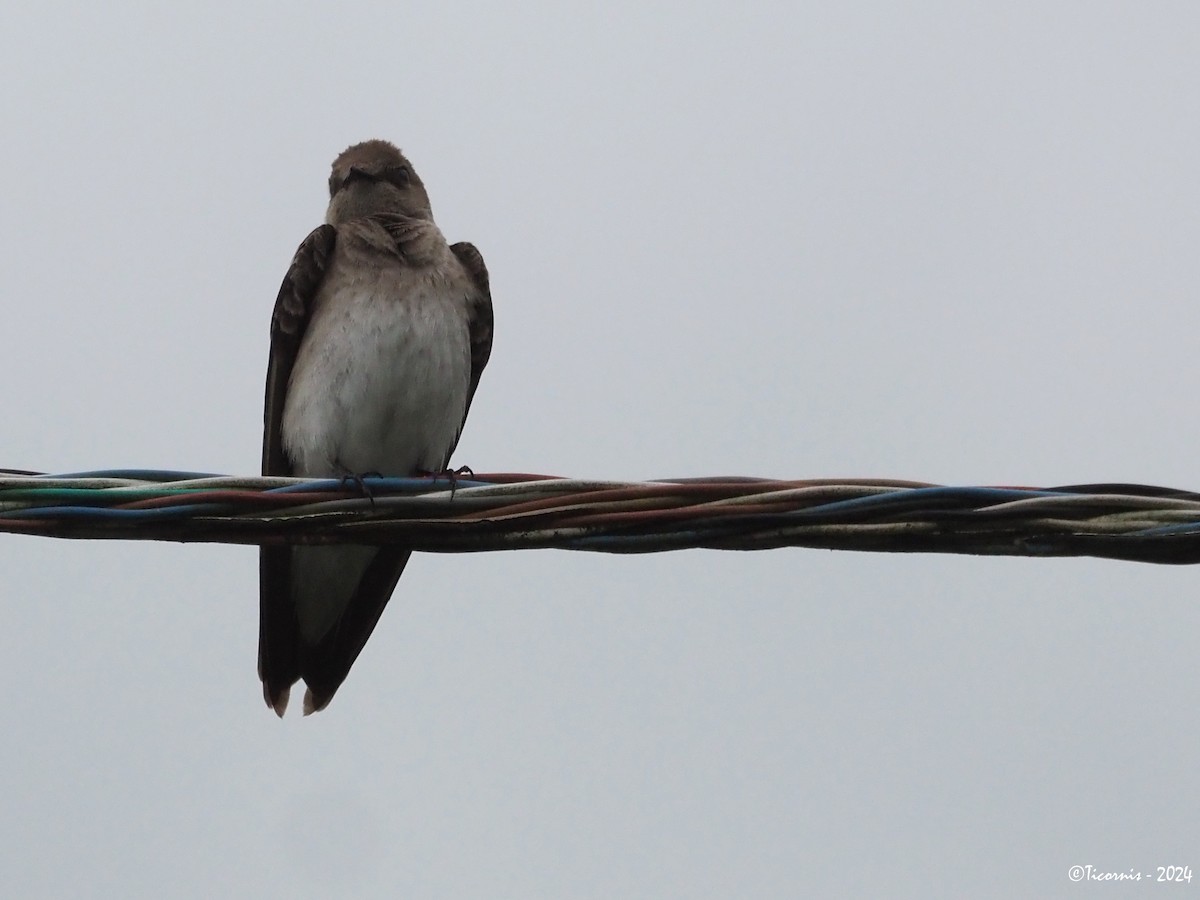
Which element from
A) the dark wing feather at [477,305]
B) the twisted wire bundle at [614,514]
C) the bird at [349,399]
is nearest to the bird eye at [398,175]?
the dark wing feather at [477,305]

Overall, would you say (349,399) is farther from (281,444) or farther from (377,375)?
(281,444)

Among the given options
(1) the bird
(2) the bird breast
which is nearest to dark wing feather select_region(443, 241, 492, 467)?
(1) the bird

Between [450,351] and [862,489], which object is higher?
[450,351]

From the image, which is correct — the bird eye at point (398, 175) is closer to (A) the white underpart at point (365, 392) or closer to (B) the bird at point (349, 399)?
(B) the bird at point (349, 399)

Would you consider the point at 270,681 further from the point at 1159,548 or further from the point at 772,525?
the point at 1159,548

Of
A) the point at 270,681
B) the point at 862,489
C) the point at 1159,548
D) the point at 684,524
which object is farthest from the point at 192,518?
the point at 270,681

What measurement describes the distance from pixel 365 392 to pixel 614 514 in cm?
295

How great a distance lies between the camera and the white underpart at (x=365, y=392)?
6246 mm

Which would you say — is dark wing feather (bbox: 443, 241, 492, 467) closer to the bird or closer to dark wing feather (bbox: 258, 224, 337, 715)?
the bird

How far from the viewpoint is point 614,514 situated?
3.44m

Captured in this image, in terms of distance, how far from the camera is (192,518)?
11.6 feet

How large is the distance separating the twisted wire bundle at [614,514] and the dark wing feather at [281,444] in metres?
2.53

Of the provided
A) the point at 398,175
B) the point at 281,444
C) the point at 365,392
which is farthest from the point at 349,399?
the point at 398,175

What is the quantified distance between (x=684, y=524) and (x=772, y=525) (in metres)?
0.18
